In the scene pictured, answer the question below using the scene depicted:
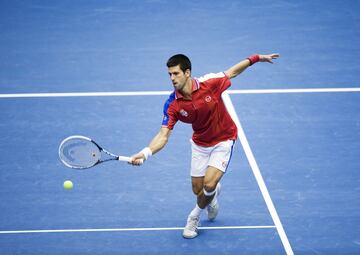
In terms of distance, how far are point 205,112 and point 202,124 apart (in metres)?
0.20

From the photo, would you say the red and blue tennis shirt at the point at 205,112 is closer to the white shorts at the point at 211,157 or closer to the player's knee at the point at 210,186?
the white shorts at the point at 211,157

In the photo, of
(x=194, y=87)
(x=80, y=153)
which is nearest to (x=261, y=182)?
(x=194, y=87)

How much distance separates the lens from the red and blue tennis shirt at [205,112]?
346 inches

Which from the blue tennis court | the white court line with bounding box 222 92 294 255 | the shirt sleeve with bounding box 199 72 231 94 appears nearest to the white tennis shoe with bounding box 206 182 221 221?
the blue tennis court

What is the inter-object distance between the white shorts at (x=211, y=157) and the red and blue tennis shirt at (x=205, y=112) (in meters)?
0.06

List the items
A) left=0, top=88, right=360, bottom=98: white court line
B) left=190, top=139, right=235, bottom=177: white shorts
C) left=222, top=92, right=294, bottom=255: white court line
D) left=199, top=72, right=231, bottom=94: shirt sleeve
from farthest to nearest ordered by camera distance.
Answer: left=0, top=88, right=360, bottom=98: white court line < left=222, top=92, right=294, bottom=255: white court line < left=190, top=139, right=235, bottom=177: white shorts < left=199, top=72, right=231, bottom=94: shirt sleeve

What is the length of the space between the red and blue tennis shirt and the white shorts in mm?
63

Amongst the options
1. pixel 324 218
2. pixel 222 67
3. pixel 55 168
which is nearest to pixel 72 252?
pixel 55 168

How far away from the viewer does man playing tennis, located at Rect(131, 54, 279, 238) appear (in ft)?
28.3

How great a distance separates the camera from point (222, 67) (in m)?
13.9

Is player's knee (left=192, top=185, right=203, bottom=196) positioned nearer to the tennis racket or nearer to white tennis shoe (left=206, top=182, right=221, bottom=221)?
white tennis shoe (left=206, top=182, right=221, bottom=221)

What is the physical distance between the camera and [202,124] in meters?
8.99

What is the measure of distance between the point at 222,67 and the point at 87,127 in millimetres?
3167

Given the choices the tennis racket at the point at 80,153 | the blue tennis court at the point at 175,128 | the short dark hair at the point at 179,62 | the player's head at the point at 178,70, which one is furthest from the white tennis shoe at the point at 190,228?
the short dark hair at the point at 179,62
